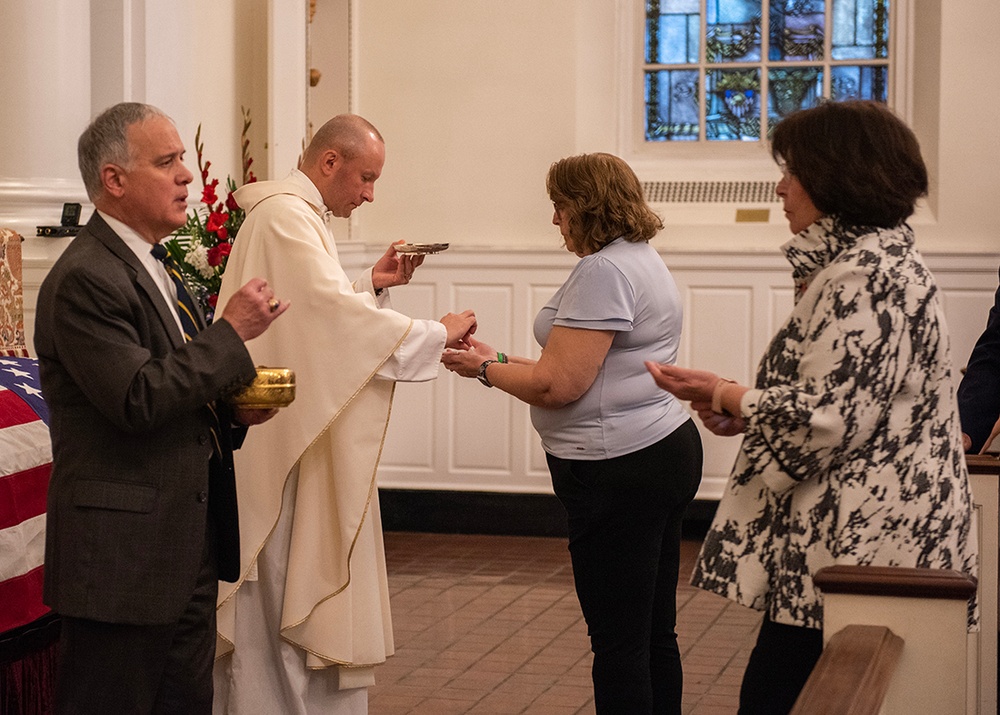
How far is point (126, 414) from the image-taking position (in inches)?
99.4

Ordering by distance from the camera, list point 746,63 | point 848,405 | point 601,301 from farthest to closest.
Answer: point 746,63, point 601,301, point 848,405

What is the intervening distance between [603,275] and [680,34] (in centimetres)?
499

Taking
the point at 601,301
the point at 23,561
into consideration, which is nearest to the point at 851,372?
the point at 601,301

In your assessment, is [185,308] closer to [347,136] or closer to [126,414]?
[126,414]

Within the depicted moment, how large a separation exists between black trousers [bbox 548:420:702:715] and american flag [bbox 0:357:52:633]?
1.37m

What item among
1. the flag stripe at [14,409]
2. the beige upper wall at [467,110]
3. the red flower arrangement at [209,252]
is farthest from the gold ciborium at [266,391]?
the beige upper wall at [467,110]

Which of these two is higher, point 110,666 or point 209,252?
point 209,252

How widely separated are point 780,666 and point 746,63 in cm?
591

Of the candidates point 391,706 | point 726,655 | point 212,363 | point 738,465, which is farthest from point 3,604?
point 726,655

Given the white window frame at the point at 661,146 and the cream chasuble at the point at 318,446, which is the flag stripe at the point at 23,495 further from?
the white window frame at the point at 661,146

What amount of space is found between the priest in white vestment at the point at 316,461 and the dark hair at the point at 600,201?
1.50ft

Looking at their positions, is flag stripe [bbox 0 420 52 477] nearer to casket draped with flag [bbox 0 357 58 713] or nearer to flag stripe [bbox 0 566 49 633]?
casket draped with flag [bbox 0 357 58 713]

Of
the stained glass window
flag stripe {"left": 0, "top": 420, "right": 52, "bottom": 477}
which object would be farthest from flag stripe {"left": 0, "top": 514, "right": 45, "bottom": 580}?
the stained glass window

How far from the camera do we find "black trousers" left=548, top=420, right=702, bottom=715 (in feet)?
10.8
